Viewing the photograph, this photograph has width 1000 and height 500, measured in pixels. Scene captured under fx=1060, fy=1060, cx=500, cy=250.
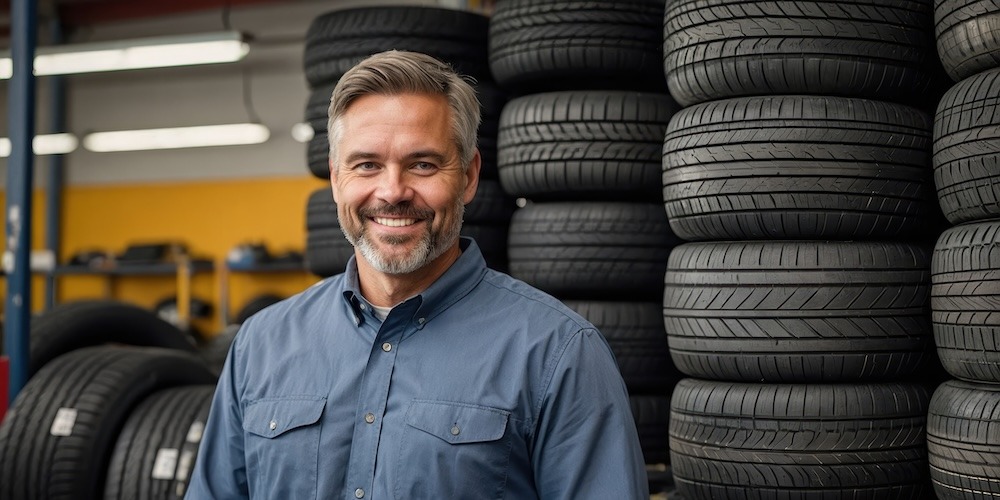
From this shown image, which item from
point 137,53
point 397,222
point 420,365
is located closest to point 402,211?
point 397,222

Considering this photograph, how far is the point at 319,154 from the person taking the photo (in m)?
3.88

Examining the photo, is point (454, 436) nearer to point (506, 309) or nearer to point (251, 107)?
point (506, 309)

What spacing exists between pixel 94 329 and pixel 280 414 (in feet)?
10.3

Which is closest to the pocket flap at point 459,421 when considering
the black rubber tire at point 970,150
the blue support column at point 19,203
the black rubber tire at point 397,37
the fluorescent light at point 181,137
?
the black rubber tire at point 970,150

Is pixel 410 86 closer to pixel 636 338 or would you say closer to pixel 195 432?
pixel 636 338

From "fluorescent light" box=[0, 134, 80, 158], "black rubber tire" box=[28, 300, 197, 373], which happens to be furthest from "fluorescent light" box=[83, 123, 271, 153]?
"black rubber tire" box=[28, 300, 197, 373]

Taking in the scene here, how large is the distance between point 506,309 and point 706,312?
1136 millimetres

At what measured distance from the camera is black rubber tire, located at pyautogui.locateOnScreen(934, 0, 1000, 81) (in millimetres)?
2383

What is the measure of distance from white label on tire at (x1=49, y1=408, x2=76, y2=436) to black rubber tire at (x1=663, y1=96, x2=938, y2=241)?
2.37 meters

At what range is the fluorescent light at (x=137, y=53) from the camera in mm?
8305

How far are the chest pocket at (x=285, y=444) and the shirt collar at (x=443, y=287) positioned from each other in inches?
6.9

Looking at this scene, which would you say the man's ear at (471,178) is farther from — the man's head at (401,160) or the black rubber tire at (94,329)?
the black rubber tire at (94,329)

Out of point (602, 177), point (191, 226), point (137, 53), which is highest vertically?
point (137, 53)

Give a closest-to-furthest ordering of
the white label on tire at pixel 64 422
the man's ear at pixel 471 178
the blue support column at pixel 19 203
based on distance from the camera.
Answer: the man's ear at pixel 471 178, the white label on tire at pixel 64 422, the blue support column at pixel 19 203
